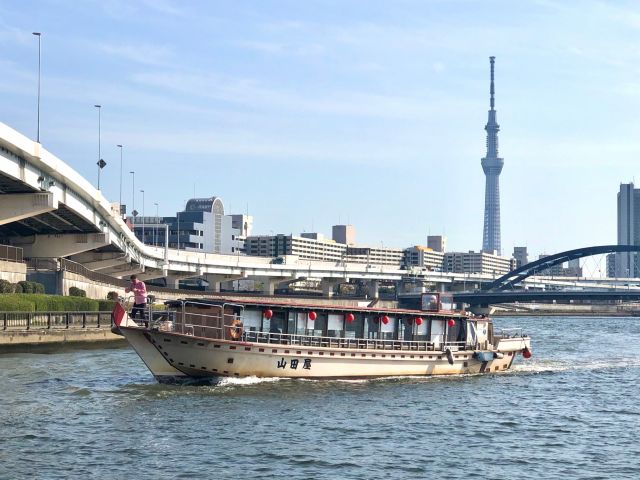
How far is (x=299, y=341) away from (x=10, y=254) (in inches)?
1599

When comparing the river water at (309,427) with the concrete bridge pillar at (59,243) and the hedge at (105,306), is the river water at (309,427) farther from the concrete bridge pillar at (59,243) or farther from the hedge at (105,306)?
the concrete bridge pillar at (59,243)

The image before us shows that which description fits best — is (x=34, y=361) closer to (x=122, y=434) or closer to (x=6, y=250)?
(x=122, y=434)

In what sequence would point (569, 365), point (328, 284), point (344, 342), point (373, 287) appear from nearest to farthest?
point (344, 342), point (569, 365), point (328, 284), point (373, 287)

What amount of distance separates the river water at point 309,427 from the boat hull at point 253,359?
60 cm

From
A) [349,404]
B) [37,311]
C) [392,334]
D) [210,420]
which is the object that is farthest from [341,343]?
[37,311]

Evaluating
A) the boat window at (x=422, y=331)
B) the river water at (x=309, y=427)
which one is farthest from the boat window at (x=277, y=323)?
the boat window at (x=422, y=331)

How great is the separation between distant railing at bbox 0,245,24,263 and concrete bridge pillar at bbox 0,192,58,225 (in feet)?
23.9

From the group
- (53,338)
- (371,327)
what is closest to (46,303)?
(53,338)

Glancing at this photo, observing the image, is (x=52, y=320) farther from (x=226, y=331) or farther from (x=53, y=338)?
(x=226, y=331)

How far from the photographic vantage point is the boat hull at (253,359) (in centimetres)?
4059

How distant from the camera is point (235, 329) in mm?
42250

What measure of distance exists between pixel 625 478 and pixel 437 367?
69.5ft

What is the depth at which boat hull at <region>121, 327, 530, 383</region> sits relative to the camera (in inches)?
1598

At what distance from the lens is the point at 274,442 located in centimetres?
3017
